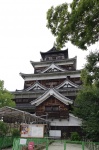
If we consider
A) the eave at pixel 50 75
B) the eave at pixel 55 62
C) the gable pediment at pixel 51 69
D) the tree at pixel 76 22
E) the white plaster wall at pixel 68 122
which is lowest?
the white plaster wall at pixel 68 122

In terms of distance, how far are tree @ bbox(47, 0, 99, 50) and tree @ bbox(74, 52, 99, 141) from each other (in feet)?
4.17

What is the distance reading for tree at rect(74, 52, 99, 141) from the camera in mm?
11383

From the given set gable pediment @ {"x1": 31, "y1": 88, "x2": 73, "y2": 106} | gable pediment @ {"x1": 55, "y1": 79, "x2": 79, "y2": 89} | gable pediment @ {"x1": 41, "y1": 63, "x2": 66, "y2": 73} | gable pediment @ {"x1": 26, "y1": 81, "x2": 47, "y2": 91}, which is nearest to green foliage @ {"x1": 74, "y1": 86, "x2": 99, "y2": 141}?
gable pediment @ {"x1": 31, "y1": 88, "x2": 73, "y2": 106}

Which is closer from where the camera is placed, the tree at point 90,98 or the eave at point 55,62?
the tree at point 90,98

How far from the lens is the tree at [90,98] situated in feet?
37.3

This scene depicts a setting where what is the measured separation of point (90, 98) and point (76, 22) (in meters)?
11.3

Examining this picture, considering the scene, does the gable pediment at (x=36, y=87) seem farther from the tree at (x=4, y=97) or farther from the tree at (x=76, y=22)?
the tree at (x=76, y=22)

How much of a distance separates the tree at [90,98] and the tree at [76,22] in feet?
4.17

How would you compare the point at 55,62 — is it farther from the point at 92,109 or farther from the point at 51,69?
the point at 92,109

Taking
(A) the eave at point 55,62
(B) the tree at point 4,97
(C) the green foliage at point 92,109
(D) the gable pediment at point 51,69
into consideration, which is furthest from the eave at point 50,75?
(C) the green foliage at point 92,109

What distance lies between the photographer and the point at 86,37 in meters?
9.95

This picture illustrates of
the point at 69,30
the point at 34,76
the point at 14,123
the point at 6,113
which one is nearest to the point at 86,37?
the point at 69,30

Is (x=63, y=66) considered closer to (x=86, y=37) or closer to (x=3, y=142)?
(x=3, y=142)

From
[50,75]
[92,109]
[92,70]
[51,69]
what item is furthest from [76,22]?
[51,69]
